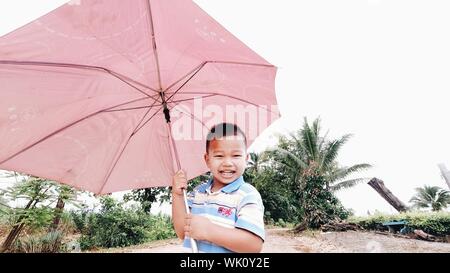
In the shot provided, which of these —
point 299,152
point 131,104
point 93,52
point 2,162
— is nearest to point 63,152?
point 2,162

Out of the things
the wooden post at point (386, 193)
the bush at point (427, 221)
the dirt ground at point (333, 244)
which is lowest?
the dirt ground at point (333, 244)

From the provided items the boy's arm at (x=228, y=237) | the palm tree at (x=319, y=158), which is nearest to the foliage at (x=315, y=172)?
the palm tree at (x=319, y=158)

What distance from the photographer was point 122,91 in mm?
1912

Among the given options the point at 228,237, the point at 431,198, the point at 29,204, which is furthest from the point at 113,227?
the point at 431,198

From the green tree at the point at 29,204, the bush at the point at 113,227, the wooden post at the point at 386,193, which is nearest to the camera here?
the green tree at the point at 29,204

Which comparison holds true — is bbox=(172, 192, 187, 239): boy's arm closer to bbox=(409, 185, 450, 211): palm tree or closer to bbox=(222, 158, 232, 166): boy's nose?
bbox=(222, 158, 232, 166): boy's nose

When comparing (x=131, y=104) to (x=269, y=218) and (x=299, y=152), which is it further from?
(x=269, y=218)

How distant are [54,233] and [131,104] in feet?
39.2

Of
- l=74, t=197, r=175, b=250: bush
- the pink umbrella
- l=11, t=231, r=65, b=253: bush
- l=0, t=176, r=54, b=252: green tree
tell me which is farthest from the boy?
l=74, t=197, r=175, b=250: bush

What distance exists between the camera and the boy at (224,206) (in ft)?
4.70

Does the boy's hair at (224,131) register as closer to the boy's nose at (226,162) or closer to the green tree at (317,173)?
the boy's nose at (226,162)

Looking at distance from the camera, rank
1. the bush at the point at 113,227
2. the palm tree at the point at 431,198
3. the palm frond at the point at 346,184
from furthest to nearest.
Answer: the palm tree at the point at 431,198 → the palm frond at the point at 346,184 → the bush at the point at 113,227

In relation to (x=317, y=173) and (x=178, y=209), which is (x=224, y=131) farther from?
(x=317, y=173)

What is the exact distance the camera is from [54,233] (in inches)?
459
